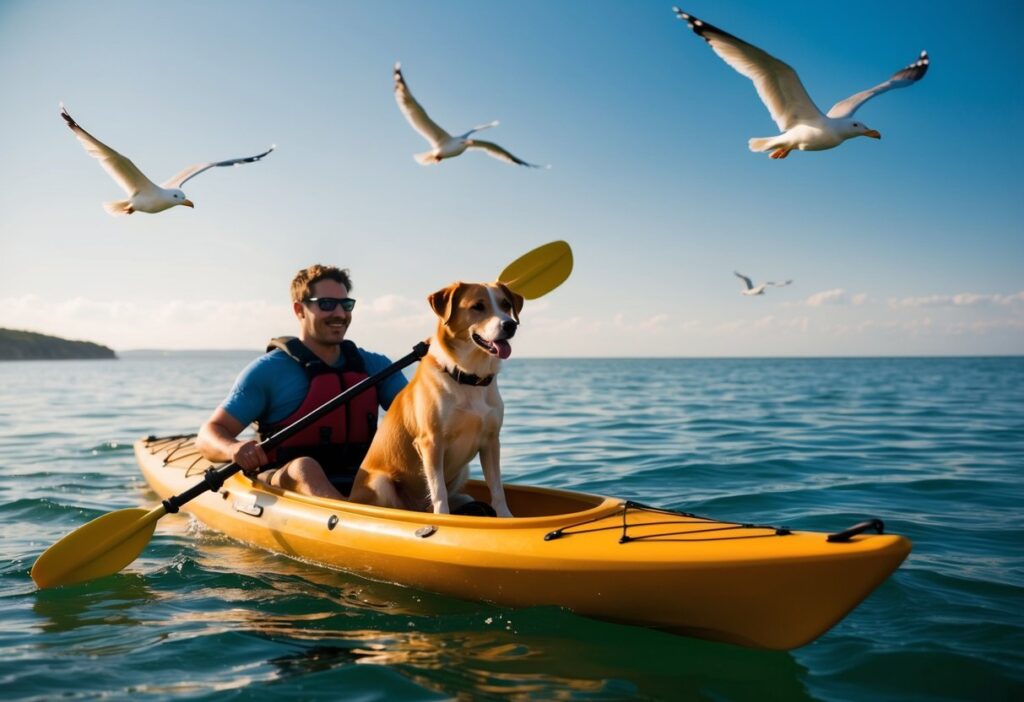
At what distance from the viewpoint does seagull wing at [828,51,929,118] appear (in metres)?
6.47

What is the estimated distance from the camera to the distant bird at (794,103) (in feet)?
21.2

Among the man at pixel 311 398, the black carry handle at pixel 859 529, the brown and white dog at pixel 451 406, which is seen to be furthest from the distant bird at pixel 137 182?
the black carry handle at pixel 859 529

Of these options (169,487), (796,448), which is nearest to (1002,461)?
(796,448)

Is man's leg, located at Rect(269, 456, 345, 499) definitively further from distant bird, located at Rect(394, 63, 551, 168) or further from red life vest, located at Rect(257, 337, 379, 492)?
distant bird, located at Rect(394, 63, 551, 168)

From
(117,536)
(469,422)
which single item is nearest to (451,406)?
(469,422)

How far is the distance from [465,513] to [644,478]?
12.6 ft

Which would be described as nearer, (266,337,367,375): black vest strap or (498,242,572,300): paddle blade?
(266,337,367,375): black vest strap

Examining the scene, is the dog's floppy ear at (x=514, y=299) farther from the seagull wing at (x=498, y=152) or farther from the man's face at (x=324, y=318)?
the seagull wing at (x=498, y=152)

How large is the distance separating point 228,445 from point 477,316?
174 centimetres

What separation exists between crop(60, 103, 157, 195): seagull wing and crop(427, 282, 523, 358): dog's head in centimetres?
437

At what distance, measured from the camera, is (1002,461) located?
8.22 metres

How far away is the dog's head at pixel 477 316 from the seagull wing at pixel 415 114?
231 inches

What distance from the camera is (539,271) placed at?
525cm

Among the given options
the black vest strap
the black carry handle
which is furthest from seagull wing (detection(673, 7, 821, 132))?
the black carry handle
